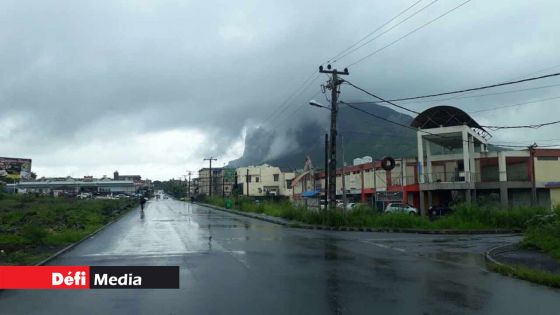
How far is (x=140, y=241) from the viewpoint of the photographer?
21.0 metres

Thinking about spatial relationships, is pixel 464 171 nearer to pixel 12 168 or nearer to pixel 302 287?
pixel 302 287

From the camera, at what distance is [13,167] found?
109812mm

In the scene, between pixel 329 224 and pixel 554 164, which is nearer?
pixel 329 224

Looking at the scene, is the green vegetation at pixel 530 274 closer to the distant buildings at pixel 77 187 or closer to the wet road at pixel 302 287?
the wet road at pixel 302 287

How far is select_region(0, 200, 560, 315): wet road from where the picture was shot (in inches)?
337

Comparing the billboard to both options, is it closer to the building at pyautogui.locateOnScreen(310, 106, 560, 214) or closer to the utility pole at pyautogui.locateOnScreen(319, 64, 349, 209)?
the building at pyautogui.locateOnScreen(310, 106, 560, 214)

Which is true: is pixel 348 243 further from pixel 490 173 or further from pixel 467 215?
pixel 490 173

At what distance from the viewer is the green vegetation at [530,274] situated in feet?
37.0

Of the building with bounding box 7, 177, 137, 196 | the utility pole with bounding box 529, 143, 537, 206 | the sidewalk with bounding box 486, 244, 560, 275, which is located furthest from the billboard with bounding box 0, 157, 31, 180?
the sidewalk with bounding box 486, 244, 560, 275

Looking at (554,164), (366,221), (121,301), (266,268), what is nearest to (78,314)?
(121,301)

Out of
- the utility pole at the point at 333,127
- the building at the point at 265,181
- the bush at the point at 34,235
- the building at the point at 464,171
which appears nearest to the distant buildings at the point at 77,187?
the building at the point at 265,181

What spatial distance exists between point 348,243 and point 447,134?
36137 mm

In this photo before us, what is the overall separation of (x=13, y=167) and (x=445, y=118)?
92771 millimetres

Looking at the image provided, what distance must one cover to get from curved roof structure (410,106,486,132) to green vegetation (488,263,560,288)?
140ft
